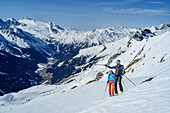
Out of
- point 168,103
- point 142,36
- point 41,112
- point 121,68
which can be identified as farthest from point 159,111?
point 142,36

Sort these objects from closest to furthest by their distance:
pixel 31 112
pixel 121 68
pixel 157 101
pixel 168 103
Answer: pixel 168 103 < pixel 157 101 < pixel 121 68 < pixel 31 112

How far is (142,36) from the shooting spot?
105125mm

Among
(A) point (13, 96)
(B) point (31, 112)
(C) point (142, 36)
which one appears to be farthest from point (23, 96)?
(C) point (142, 36)

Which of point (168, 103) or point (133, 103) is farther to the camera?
point (133, 103)

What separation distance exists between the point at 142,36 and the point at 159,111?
340 ft

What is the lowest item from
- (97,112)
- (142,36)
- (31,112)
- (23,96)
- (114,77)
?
(23,96)

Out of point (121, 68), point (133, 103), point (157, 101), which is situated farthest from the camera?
point (121, 68)

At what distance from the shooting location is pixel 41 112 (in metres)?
26.1

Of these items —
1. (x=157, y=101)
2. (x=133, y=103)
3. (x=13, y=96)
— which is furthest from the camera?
(x=13, y=96)

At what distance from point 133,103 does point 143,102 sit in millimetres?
702

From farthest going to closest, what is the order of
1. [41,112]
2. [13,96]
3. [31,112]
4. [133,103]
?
[13,96] < [31,112] < [41,112] < [133,103]

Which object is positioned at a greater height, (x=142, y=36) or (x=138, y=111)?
(x=142, y=36)

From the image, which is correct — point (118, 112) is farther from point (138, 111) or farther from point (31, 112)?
point (31, 112)

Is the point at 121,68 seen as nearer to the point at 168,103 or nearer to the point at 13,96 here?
the point at 168,103
